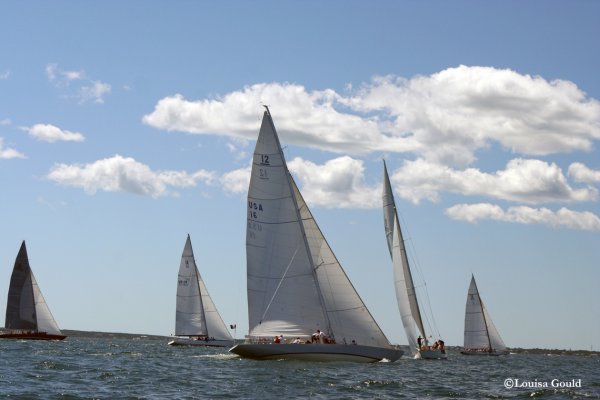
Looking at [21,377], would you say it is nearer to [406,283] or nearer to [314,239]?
[314,239]

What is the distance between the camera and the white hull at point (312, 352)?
52.8 m

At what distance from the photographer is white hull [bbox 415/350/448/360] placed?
76562mm

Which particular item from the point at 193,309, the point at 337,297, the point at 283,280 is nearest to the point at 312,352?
the point at 337,297

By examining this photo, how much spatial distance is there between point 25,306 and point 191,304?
65.2 feet

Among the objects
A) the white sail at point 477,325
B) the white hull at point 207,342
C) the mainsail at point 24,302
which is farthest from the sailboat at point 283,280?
the mainsail at point 24,302

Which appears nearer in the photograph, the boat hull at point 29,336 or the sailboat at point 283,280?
the sailboat at point 283,280

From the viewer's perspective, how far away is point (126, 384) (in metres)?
41.8

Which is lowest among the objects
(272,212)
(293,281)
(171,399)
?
(171,399)

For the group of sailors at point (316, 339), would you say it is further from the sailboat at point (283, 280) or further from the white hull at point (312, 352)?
the white hull at point (312, 352)

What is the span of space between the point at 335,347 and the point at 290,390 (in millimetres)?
13884

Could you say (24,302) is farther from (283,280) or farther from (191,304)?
(283,280)

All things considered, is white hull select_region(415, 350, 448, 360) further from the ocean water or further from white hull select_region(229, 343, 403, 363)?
white hull select_region(229, 343, 403, 363)

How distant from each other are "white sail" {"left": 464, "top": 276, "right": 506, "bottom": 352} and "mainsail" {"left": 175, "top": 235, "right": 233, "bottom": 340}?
30612 millimetres

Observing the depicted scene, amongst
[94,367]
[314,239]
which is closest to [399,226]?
[314,239]
